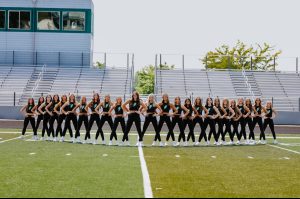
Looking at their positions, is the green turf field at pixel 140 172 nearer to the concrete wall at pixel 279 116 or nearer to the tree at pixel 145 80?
the concrete wall at pixel 279 116

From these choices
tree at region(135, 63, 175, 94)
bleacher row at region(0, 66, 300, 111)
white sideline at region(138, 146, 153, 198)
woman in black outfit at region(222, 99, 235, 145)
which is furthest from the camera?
tree at region(135, 63, 175, 94)

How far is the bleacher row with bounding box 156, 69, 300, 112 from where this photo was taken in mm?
39281

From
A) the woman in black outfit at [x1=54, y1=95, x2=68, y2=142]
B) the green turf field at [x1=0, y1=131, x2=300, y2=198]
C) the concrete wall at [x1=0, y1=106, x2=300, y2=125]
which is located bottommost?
the concrete wall at [x1=0, y1=106, x2=300, y2=125]

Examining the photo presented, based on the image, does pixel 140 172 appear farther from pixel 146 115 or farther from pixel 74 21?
pixel 74 21

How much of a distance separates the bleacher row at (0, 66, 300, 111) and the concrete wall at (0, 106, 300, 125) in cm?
367

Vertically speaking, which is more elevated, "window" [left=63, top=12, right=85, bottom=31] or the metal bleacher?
"window" [left=63, top=12, right=85, bottom=31]

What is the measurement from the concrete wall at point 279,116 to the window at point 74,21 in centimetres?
1045

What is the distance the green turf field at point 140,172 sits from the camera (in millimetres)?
8539

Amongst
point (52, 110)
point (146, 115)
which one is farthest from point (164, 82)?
point (146, 115)

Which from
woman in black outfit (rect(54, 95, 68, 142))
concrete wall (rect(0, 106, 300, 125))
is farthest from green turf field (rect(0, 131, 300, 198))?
concrete wall (rect(0, 106, 300, 125))

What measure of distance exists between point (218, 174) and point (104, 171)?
2.15 metres

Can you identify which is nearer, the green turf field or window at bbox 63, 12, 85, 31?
the green turf field

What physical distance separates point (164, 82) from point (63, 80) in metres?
7.09

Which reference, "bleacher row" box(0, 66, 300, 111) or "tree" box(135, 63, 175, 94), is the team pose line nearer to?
"bleacher row" box(0, 66, 300, 111)
